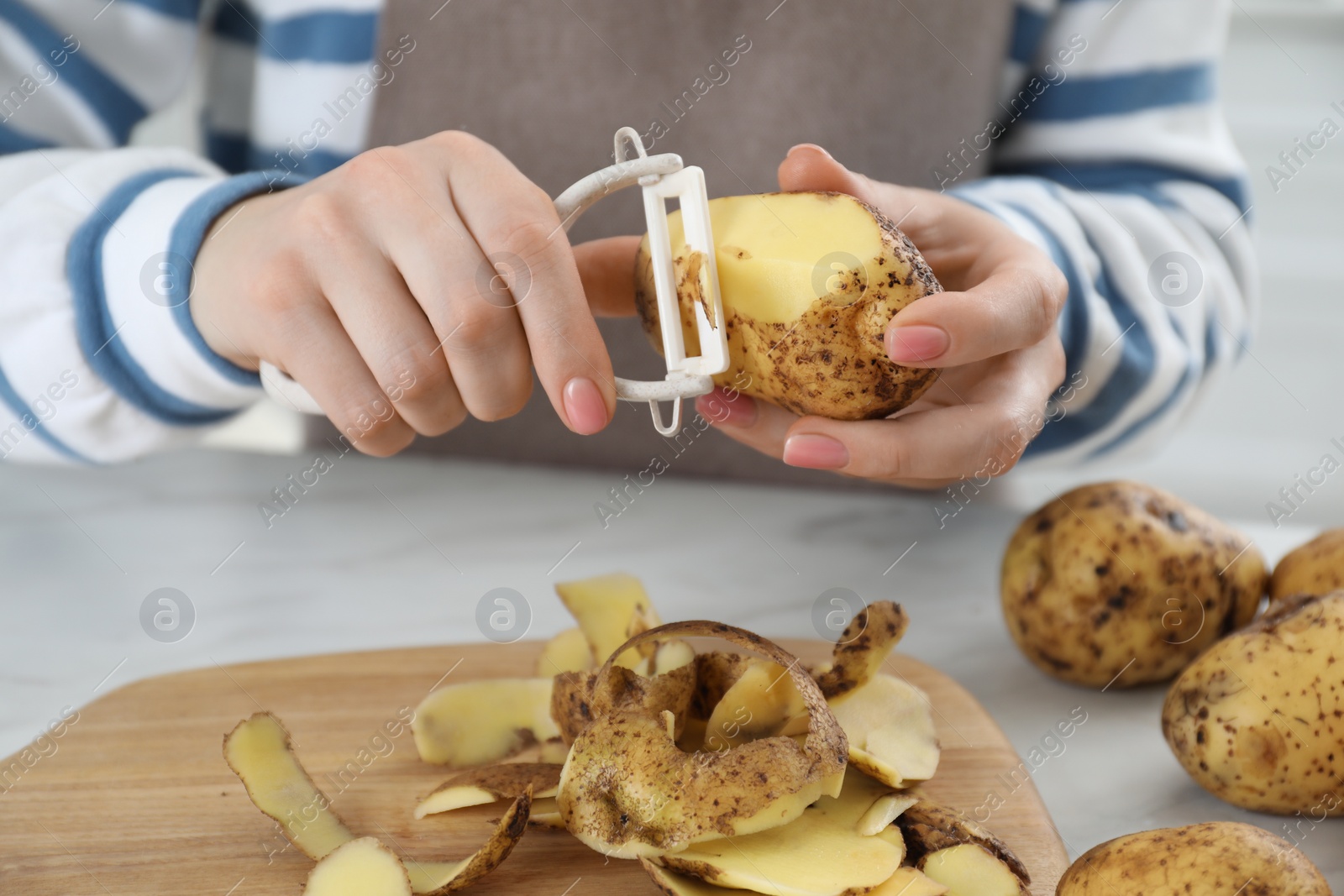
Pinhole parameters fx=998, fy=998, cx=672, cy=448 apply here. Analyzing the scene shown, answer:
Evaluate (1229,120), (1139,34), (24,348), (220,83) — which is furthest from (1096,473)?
(24,348)

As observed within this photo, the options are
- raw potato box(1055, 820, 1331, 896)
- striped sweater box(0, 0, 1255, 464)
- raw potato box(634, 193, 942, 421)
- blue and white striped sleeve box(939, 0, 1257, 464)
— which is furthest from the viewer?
blue and white striped sleeve box(939, 0, 1257, 464)

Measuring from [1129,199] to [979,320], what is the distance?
634mm

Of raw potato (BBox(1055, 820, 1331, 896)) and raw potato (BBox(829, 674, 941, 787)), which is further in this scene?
raw potato (BBox(829, 674, 941, 787))

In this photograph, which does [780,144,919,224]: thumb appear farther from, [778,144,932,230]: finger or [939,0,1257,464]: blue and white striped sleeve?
[939,0,1257,464]: blue and white striped sleeve

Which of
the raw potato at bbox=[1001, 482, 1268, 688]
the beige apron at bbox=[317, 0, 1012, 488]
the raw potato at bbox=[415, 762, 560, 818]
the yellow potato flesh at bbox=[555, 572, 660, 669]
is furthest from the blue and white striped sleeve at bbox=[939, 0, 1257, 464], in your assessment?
the raw potato at bbox=[415, 762, 560, 818]

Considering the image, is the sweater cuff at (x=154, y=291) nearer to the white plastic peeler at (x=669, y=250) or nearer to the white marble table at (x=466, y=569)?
the white marble table at (x=466, y=569)

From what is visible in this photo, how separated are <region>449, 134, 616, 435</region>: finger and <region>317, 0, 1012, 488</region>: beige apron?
0.51m

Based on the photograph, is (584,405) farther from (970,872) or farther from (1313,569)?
(1313,569)

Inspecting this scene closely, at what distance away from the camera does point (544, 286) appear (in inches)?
20.3

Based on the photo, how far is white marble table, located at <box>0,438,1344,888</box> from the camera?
0.69 meters

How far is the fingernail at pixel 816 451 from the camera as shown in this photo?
21.7 inches

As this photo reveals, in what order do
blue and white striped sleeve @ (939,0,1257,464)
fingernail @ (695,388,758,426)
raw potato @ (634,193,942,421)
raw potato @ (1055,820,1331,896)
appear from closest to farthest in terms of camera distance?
raw potato @ (1055,820,1331,896) < raw potato @ (634,193,942,421) < fingernail @ (695,388,758,426) < blue and white striped sleeve @ (939,0,1257,464)

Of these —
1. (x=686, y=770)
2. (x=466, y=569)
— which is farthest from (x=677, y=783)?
(x=466, y=569)

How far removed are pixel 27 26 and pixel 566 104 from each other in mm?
511
